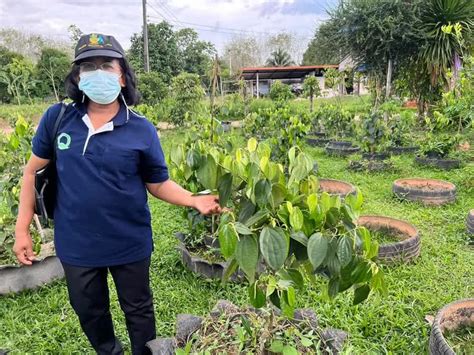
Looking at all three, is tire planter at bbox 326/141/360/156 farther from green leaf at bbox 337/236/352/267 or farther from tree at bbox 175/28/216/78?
tree at bbox 175/28/216/78

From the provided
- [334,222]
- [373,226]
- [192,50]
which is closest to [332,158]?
[373,226]

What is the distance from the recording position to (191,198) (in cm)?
142

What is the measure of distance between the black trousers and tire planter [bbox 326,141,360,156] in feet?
17.1

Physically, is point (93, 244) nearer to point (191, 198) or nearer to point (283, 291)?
point (191, 198)

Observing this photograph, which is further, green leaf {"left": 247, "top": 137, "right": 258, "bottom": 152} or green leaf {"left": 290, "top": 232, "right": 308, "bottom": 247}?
green leaf {"left": 247, "top": 137, "right": 258, "bottom": 152}

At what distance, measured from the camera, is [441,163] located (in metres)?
5.37

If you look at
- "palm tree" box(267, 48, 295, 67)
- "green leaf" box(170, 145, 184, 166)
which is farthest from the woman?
"palm tree" box(267, 48, 295, 67)

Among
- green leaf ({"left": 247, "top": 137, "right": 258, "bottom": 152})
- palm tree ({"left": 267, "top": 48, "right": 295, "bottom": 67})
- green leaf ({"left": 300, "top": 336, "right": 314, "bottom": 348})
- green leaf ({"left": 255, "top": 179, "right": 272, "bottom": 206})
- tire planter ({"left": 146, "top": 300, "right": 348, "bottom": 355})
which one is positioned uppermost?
palm tree ({"left": 267, "top": 48, "right": 295, "bottom": 67})

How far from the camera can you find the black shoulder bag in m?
1.47

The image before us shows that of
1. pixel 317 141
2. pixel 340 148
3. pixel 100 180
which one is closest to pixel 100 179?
pixel 100 180

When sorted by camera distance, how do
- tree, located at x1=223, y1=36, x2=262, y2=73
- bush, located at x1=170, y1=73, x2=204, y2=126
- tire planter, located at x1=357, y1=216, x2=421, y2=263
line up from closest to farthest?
tire planter, located at x1=357, y1=216, x2=421, y2=263 < bush, located at x1=170, y1=73, x2=204, y2=126 < tree, located at x1=223, y1=36, x2=262, y2=73

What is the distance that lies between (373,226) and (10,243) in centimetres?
252

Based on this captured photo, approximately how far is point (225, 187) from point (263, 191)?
16 centimetres

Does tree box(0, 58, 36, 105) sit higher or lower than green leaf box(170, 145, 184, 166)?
higher
